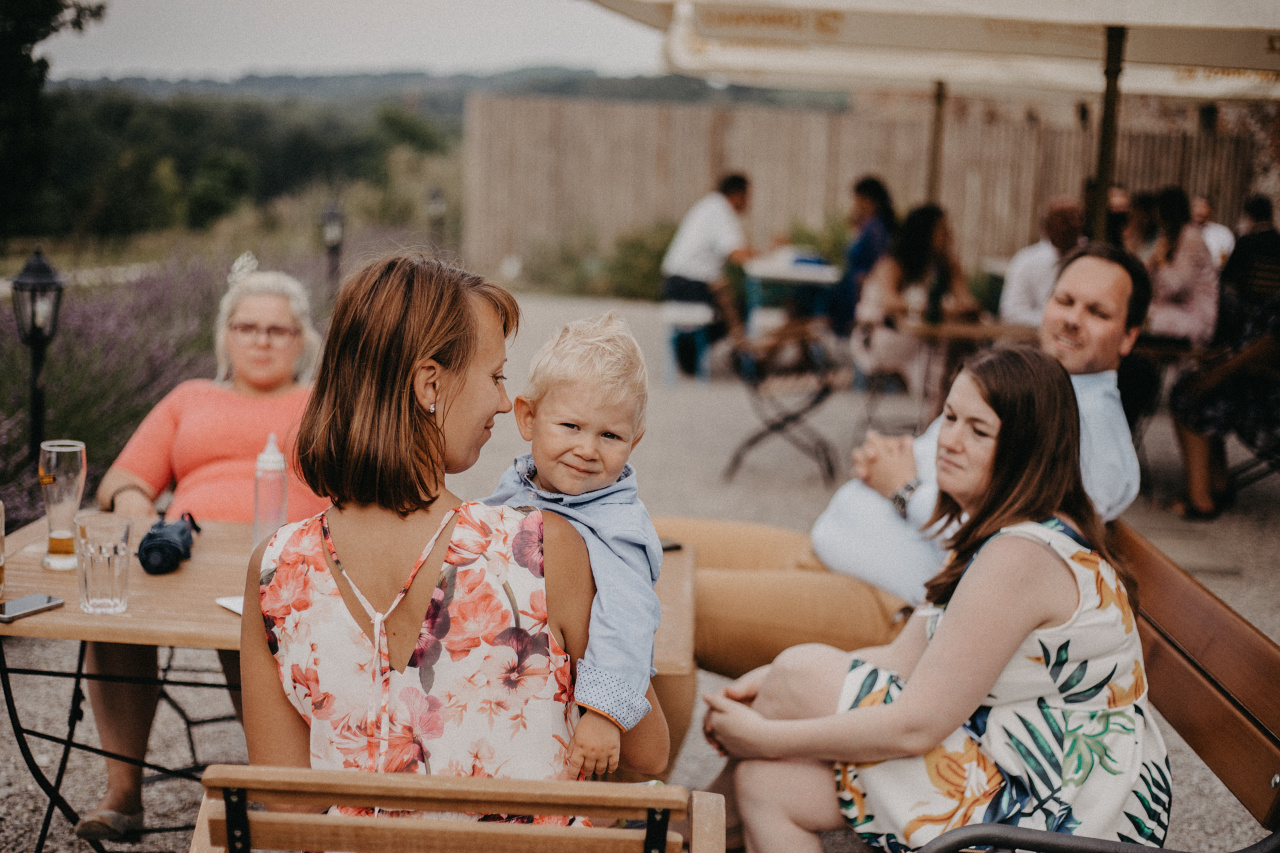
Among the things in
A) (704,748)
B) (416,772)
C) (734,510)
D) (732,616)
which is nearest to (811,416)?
(734,510)

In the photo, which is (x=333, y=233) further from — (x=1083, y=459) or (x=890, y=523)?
(x=1083, y=459)

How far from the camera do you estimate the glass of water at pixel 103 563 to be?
198 cm

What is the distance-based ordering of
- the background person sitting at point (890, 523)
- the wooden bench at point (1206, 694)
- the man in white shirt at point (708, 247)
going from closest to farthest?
the wooden bench at point (1206, 694)
the background person sitting at point (890, 523)
the man in white shirt at point (708, 247)

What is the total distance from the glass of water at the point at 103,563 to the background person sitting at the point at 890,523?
132 cm

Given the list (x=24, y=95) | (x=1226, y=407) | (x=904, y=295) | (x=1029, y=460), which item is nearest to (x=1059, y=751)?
(x=1029, y=460)

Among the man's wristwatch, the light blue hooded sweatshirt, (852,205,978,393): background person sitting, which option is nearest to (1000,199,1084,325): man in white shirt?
(852,205,978,393): background person sitting

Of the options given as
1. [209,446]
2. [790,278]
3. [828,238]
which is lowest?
[209,446]

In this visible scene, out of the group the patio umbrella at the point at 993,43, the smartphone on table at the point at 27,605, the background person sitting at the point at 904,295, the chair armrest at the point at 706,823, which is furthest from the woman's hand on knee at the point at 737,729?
the background person sitting at the point at 904,295

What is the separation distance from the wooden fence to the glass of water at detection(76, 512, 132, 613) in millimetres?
12791

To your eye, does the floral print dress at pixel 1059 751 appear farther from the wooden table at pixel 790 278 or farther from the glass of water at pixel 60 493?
the wooden table at pixel 790 278

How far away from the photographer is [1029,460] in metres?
1.95

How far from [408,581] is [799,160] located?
1403cm

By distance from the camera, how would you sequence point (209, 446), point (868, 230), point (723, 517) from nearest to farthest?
point (209, 446)
point (723, 517)
point (868, 230)

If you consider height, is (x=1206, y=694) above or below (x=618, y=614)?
below
